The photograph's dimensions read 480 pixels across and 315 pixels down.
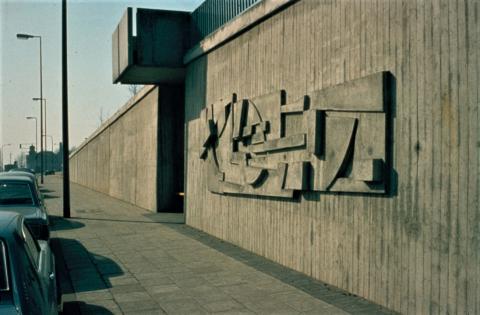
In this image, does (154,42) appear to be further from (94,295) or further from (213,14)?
(94,295)

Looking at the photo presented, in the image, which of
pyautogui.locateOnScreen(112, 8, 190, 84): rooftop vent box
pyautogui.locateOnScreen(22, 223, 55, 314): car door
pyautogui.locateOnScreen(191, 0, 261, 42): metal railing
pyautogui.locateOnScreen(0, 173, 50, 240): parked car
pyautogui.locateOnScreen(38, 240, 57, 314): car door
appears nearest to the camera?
pyautogui.locateOnScreen(22, 223, 55, 314): car door

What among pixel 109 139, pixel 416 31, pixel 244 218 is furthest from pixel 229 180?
pixel 109 139

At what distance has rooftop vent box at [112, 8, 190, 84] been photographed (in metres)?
14.8

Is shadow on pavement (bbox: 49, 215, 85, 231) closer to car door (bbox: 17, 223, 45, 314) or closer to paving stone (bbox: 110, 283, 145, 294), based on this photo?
paving stone (bbox: 110, 283, 145, 294)

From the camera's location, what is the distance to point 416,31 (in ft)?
19.2

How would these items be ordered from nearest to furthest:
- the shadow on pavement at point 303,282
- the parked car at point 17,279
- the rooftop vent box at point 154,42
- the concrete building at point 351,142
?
1. the parked car at point 17,279
2. the concrete building at point 351,142
3. the shadow on pavement at point 303,282
4. the rooftop vent box at point 154,42

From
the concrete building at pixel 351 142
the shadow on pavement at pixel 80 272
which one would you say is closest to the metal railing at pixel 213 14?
the concrete building at pixel 351 142

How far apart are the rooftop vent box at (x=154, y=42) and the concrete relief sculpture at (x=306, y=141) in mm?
3757

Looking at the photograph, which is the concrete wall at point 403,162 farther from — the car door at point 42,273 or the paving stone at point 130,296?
the car door at point 42,273

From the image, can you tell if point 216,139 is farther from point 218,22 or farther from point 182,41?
point 182,41

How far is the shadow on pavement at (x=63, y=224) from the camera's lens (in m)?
14.6

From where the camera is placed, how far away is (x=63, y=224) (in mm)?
→ 15516

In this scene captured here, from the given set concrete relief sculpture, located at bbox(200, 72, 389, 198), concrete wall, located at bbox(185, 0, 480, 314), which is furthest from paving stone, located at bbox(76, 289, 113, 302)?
concrete relief sculpture, located at bbox(200, 72, 389, 198)

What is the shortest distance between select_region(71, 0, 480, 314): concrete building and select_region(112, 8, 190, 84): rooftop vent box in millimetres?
1625
